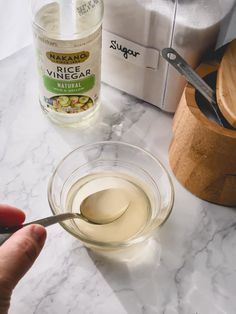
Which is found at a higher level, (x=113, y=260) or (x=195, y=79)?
(x=195, y=79)

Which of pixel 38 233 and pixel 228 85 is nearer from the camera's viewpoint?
pixel 38 233

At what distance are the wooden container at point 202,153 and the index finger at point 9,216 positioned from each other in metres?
0.21

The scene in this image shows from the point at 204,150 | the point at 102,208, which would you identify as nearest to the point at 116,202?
the point at 102,208

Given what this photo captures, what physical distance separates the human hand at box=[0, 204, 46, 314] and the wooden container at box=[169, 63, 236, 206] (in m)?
0.21

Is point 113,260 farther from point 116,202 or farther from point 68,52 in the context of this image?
point 68,52

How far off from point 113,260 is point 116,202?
68mm

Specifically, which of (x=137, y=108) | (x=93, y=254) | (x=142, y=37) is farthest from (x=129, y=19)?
(x=93, y=254)

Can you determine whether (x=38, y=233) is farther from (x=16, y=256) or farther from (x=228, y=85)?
(x=228, y=85)

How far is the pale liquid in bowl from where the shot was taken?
0.62m

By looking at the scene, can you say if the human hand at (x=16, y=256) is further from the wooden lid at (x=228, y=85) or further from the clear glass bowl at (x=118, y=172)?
the wooden lid at (x=228, y=85)

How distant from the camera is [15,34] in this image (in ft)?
3.08

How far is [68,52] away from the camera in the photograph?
65cm

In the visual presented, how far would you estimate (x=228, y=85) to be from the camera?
639mm

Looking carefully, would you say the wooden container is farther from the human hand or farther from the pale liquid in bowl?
the human hand
